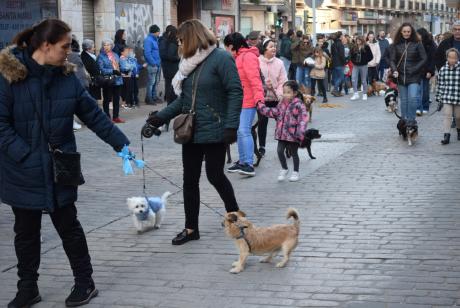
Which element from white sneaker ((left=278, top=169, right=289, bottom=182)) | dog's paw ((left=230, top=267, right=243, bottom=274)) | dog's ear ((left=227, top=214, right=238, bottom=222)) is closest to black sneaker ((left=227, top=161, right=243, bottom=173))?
white sneaker ((left=278, top=169, right=289, bottom=182))

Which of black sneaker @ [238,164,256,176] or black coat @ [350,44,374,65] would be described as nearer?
black sneaker @ [238,164,256,176]

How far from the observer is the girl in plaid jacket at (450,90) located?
41.5ft

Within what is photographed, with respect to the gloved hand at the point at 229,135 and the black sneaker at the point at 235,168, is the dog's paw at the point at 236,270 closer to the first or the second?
the gloved hand at the point at 229,135

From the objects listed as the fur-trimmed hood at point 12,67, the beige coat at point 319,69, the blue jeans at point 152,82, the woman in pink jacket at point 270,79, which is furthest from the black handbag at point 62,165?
the beige coat at point 319,69

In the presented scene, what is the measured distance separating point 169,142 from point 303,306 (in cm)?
885

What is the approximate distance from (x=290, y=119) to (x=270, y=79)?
5.23ft

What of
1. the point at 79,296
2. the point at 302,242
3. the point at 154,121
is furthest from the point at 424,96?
the point at 79,296

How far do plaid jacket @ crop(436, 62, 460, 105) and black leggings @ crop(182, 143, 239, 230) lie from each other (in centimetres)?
681

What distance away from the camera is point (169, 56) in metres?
16.2

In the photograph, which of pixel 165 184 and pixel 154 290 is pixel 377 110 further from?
pixel 154 290

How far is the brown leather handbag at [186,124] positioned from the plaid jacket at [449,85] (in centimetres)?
715

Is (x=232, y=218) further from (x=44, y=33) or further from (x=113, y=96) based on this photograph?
(x=113, y=96)

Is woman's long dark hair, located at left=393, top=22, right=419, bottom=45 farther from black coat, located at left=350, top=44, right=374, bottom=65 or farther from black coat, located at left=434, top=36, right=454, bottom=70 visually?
black coat, located at left=350, top=44, right=374, bottom=65

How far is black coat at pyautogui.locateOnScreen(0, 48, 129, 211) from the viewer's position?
499cm
